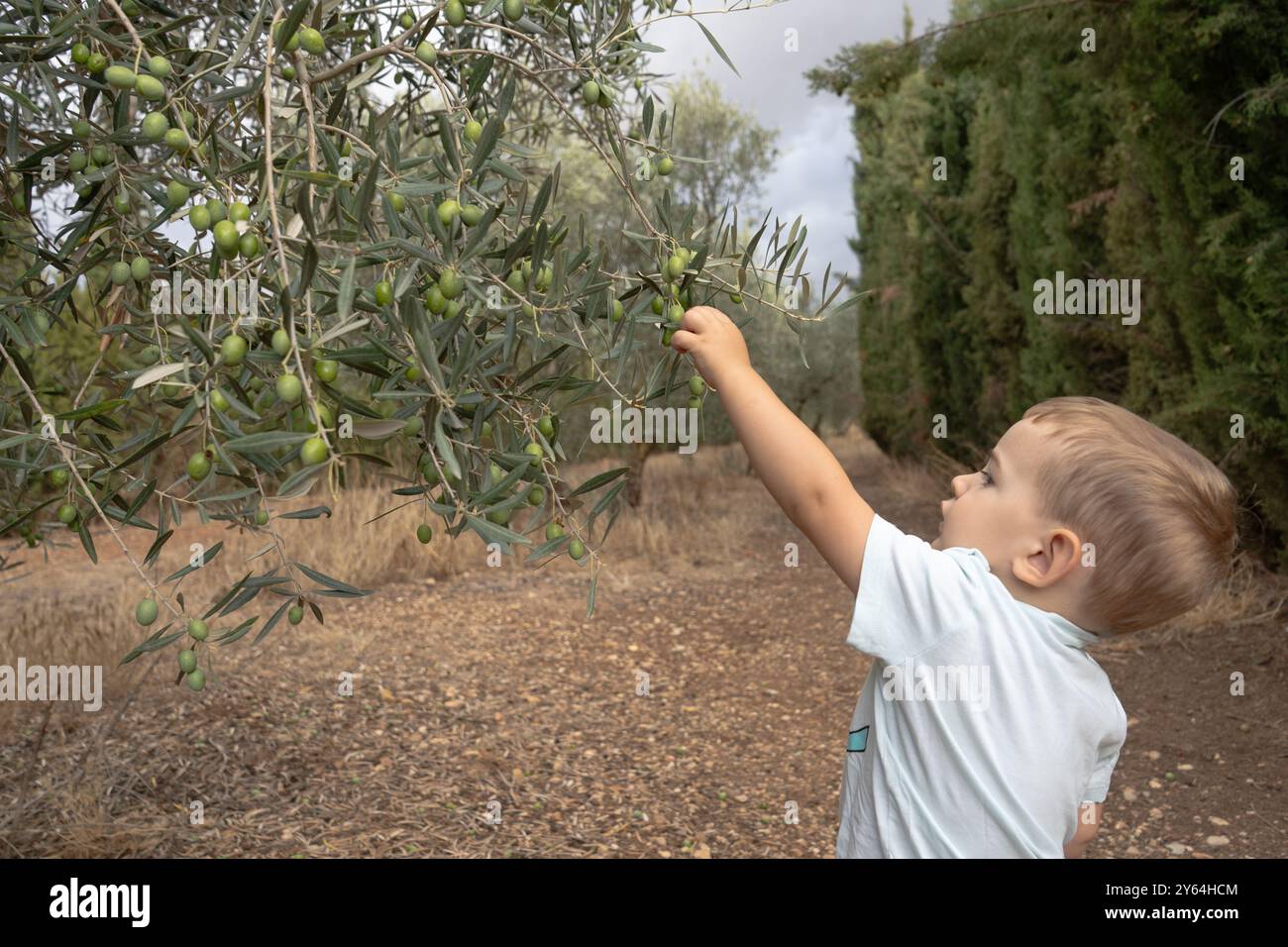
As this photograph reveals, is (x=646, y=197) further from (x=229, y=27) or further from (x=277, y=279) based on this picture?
(x=277, y=279)

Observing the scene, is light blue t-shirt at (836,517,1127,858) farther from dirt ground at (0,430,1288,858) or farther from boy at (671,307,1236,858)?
dirt ground at (0,430,1288,858)

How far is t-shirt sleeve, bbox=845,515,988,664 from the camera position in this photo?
4.33ft

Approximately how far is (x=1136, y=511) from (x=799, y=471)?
48cm

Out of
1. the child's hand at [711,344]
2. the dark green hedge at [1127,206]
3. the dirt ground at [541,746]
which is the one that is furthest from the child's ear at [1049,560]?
the dark green hedge at [1127,206]

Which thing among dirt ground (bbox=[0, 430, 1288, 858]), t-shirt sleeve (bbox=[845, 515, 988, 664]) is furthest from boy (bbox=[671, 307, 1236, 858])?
dirt ground (bbox=[0, 430, 1288, 858])

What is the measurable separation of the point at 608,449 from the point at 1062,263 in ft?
20.3

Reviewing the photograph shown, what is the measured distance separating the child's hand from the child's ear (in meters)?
0.49

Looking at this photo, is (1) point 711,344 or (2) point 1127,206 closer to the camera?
(1) point 711,344

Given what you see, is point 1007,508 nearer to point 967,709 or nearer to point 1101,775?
point 967,709

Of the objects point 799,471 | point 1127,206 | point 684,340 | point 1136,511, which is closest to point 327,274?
point 684,340

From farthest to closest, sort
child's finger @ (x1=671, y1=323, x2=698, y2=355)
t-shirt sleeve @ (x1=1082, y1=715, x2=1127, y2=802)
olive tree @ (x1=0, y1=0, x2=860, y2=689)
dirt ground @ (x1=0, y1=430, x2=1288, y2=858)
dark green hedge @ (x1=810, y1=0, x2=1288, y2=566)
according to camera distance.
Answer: dark green hedge @ (x1=810, y1=0, x2=1288, y2=566), dirt ground @ (x1=0, y1=430, x2=1288, y2=858), t-shirt sleeve @ (x1=1082, y1=715, x2=1127, y2=802), child's finger @ (x1=671, y1=323, x2=698, y2=355), olive tree @ (x1=0, y1=0, x2=860, y2=689)

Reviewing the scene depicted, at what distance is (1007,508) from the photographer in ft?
4.80

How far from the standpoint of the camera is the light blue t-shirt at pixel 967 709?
1.33 metres

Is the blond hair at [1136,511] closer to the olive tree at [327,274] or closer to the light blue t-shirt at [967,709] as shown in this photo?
the light blue t-shirt at [967,709]
